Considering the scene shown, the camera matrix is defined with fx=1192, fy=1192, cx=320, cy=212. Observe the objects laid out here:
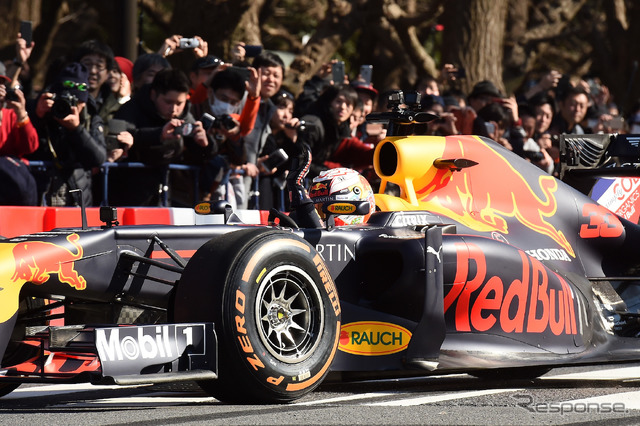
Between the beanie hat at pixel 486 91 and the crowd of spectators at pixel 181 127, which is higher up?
the beanie hat at pixel 486 91

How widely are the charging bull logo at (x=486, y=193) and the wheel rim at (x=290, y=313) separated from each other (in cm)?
177

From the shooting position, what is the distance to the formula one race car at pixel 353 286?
603 centimetres

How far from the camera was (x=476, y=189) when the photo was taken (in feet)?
26.8

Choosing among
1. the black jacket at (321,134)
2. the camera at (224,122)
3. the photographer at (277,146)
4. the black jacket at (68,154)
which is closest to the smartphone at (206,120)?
the camera at (224,122)

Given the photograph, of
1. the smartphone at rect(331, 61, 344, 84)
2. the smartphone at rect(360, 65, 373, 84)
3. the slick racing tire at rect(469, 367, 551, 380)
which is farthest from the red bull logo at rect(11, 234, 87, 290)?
the smartphone at rect(360, 65, 373, 84)

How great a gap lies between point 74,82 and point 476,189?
370 cm

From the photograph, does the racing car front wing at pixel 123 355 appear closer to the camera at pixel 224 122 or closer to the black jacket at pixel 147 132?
the black jacket at pixel 147 132

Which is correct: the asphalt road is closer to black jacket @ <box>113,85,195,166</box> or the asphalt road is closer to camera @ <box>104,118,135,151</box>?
camera @ <box>104,118,135,151</box>

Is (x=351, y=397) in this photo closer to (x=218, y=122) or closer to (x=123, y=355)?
(x=123, y=355)

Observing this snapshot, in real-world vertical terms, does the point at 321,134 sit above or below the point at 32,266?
above

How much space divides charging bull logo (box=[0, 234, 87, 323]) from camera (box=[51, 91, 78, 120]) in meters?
3.68

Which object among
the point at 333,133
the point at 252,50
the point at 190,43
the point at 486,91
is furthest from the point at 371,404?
the point at 486,91

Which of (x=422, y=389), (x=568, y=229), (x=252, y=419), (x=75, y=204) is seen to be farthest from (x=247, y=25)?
(x=252, y=419)

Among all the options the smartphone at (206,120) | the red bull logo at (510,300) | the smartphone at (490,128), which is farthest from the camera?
the smartphone at (490,128)
